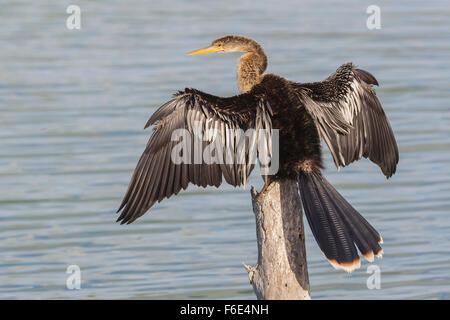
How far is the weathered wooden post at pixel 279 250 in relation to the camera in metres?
4.60

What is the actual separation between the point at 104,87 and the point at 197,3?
281 inches

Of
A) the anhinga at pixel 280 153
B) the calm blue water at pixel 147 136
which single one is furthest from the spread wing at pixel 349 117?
the calm blue water at pixel 147 136

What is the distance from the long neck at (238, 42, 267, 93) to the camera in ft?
17.7

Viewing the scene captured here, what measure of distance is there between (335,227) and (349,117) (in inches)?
35.6

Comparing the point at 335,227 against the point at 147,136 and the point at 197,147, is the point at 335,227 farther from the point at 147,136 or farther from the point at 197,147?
the point at 147,136

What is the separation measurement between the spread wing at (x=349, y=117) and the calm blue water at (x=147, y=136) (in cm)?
203

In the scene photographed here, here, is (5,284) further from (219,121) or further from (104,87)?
(104,87)

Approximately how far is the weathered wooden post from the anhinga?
0.10 m

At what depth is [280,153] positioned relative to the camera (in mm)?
4801

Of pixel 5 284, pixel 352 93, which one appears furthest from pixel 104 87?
pixel 352 93

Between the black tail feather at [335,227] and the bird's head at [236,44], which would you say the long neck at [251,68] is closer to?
the bird's head at [236,44]

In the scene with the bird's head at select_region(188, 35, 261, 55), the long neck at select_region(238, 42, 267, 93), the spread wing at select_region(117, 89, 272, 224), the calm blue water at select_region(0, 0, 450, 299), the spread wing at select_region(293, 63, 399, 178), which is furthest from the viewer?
the calm blue water at select_region(0, 0, 450, 299)

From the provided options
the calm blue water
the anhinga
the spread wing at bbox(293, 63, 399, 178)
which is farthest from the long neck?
the calm blue water

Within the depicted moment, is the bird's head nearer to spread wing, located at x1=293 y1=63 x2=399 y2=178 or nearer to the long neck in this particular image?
the long neck
